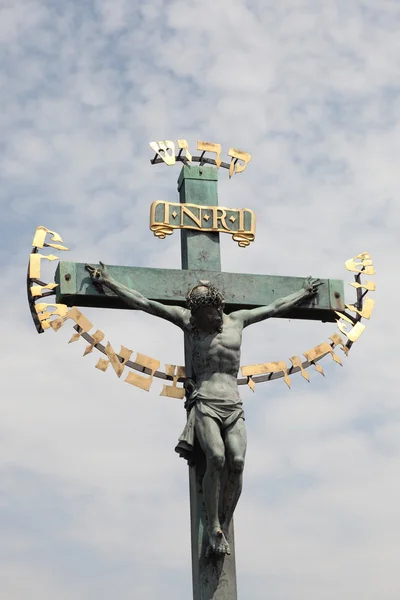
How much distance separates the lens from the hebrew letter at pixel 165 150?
962 cm

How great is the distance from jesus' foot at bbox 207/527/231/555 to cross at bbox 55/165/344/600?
72 mm

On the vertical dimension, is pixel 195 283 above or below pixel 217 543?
above

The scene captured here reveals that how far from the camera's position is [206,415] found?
848 centimetres

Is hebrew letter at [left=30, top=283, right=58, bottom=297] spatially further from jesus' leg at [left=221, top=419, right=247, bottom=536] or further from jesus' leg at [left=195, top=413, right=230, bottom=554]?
jesus' leg at [left=221, top=419, right=247, bottom=536]

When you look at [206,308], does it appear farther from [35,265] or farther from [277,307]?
[35,265]

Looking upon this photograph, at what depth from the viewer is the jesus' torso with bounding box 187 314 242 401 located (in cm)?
862

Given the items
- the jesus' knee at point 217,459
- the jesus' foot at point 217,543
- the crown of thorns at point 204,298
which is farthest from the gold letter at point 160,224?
the jesus' foot at point 217,543

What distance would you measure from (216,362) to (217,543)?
1194mm

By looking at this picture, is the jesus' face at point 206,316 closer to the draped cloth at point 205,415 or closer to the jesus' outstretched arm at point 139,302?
the jesus' outstretched arm at point 139,302

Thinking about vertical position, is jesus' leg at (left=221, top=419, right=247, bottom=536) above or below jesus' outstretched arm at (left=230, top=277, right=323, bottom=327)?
below

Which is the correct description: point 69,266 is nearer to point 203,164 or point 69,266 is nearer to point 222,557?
point 203,164

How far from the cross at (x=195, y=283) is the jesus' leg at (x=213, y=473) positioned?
101mm

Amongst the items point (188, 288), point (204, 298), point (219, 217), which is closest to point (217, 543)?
point (204, 298)

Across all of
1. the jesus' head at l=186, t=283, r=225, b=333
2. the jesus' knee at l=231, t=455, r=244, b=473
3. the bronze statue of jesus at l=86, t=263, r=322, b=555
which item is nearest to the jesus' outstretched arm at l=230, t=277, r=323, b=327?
the bronze statue of jesus at l=86, t=263, r=322, b=555
